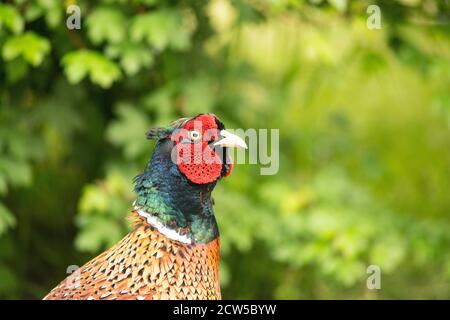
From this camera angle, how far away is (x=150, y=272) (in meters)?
2.88

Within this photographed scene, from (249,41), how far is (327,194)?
6.36ft

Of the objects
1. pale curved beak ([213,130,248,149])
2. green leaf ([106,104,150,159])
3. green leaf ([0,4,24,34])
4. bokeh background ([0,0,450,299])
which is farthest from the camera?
green leaf ([106,104,150,159])

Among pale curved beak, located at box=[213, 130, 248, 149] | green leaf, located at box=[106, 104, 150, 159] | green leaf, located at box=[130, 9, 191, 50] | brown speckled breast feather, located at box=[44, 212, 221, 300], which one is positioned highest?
green leaf, located at box=[130, 9, 191, 50]

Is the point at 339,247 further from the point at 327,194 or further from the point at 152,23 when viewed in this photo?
the point at 152,23

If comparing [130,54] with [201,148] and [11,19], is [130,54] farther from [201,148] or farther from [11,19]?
[201,148]

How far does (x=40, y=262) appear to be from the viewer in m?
5.64

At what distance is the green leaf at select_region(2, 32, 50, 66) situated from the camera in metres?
4.37

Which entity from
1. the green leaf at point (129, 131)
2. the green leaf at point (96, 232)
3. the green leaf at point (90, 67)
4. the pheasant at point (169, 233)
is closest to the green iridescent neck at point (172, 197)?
the pheasant at point (169, 233)

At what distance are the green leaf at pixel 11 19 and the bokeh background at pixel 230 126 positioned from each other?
0.01 m

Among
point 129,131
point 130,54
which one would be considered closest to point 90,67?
point 130,54

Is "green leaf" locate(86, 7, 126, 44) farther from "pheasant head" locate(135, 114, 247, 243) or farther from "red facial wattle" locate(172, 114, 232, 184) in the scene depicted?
"red facial wattle" locate(172, 114, 232, 184)

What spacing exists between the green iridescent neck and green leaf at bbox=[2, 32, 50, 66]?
1678 mm

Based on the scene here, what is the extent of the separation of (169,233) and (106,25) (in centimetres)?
192

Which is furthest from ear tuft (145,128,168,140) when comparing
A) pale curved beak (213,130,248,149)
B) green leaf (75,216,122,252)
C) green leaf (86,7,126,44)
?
green leaf (75,216,122,252)
